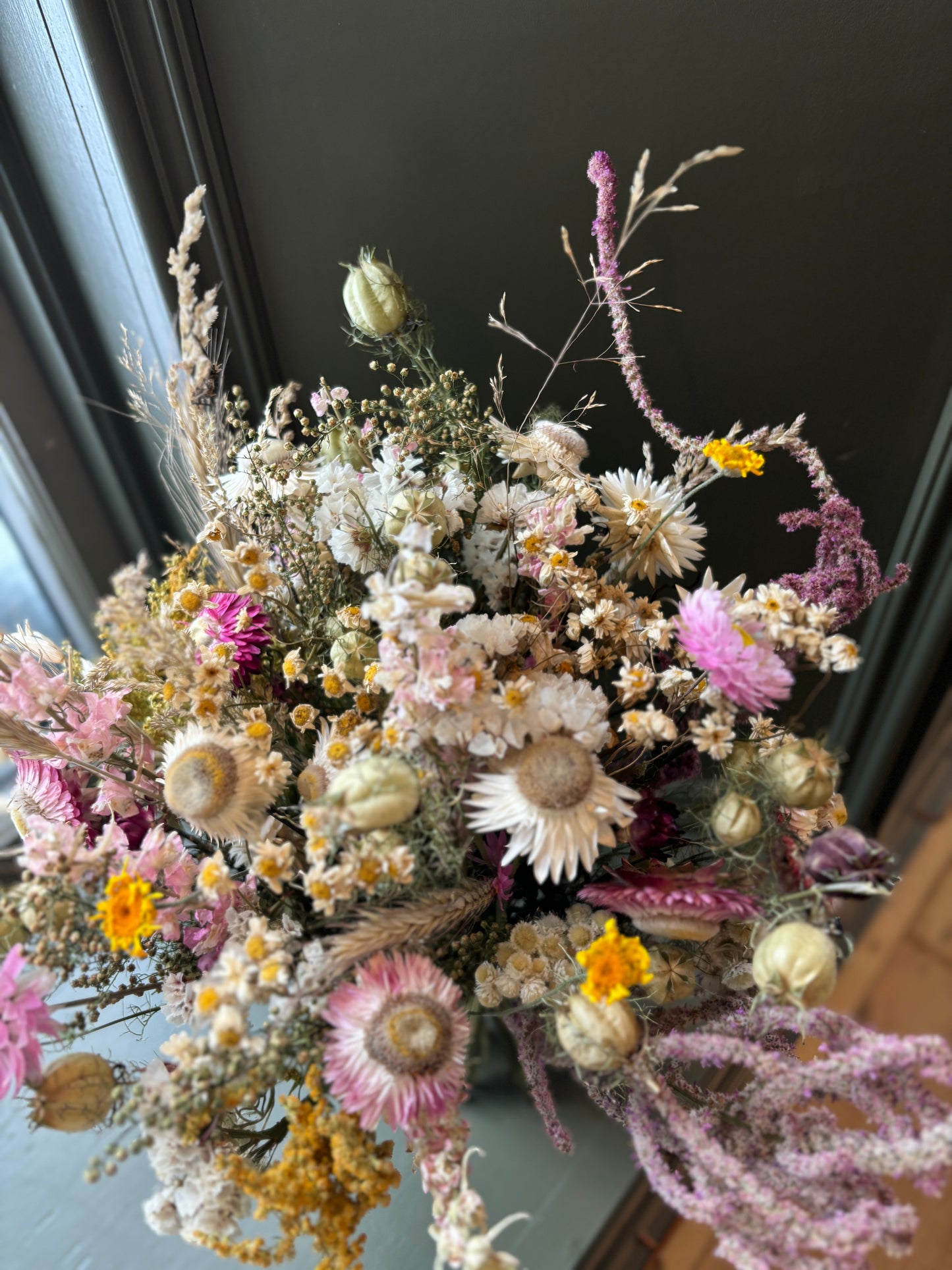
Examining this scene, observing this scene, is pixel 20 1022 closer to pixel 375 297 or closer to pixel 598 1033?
pixel 598 1033

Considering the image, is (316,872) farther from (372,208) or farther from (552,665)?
(372,208)

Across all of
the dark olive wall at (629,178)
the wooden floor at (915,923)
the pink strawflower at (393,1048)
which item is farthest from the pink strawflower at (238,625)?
the wooden floor at (915,923)

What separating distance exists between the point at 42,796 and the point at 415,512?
321 mm

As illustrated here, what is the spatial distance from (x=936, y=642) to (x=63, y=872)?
40.3 inches

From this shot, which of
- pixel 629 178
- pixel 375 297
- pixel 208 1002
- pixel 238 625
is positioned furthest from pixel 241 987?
pixel 629 178

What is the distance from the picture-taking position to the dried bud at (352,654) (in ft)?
1.68

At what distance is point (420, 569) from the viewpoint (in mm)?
405

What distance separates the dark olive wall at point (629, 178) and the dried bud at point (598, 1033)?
623mm

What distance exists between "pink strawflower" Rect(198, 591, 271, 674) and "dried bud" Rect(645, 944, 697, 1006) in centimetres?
33

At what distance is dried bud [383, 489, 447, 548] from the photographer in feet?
1.62

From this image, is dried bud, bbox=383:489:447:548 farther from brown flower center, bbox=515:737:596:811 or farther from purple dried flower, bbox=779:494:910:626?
purple dried flower, bbox=779:494:910:626

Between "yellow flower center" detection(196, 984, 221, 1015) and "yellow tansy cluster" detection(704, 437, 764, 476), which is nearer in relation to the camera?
"yellow flower center" detection(196, 984, 221, 1015)

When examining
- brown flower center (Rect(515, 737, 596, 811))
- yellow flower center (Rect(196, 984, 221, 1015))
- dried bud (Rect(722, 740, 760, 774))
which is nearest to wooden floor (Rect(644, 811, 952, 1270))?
dried bud (Rect(722, 740, 760, 774))

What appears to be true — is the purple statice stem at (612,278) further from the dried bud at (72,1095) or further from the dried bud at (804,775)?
the dried bud at (72,1095)
